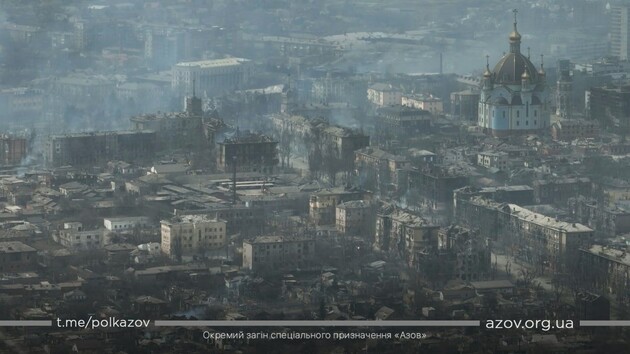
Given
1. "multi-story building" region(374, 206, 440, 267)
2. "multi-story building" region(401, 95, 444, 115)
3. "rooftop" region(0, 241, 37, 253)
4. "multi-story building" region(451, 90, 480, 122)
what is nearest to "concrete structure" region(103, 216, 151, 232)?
"rooftop" region(0, 241, 37, 253)

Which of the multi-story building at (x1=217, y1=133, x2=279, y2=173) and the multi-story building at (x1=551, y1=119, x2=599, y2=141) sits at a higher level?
the multi-story building at (x1=217, y1=133, x2=279, y2=173)

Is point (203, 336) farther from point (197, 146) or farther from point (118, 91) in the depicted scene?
point (118, 91)

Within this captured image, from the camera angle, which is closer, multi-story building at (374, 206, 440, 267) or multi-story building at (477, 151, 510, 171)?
multi-story building at (374, 206, 440, 267)

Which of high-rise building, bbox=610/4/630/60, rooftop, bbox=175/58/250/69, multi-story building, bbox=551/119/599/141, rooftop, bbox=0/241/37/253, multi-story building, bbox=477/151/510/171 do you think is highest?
high-rise building, bbox=610/4/630/60

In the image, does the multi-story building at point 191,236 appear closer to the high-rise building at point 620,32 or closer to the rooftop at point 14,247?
the rooftop at point 14,247

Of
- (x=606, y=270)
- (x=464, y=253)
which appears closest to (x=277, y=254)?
(x=464, y=253)

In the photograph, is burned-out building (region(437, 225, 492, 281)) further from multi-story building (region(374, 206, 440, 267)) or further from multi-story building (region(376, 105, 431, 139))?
multi-story building (region(376, 105, 431, 139))

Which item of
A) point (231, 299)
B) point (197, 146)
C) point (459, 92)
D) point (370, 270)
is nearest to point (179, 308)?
point (231, 299)
